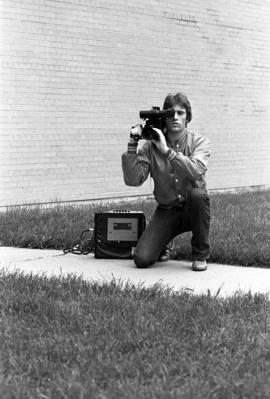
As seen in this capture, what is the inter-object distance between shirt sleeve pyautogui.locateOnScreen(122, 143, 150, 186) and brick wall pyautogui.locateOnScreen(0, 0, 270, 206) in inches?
141

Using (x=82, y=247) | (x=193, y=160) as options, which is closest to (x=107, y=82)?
(x=82, y=247)

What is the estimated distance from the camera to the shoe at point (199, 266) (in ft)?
20.8

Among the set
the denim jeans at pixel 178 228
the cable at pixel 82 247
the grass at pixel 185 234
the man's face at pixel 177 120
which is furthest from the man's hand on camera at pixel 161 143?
the cable at pixel 82 247

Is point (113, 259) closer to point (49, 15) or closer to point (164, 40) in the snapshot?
point (49, 15)

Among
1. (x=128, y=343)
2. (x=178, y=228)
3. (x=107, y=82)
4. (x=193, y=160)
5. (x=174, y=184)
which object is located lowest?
(x=128, y=343)

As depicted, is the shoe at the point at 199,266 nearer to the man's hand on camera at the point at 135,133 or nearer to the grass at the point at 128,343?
the grass at the point at 128,343

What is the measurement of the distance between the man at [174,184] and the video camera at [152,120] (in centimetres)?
5

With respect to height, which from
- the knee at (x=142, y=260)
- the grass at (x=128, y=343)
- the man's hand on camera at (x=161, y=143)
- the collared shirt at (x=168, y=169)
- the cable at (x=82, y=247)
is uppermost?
the man's hand on camera at (x=161, y=143)

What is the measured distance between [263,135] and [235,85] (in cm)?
130

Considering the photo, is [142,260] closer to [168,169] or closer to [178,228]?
[178,228]

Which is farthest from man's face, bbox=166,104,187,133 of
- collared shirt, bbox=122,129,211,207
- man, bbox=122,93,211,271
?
collared shirt, bbox=122,129,211,207

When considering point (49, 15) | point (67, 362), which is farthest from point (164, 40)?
point (67, 362)

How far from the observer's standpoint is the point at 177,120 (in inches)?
255

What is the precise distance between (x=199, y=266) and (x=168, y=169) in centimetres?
86
